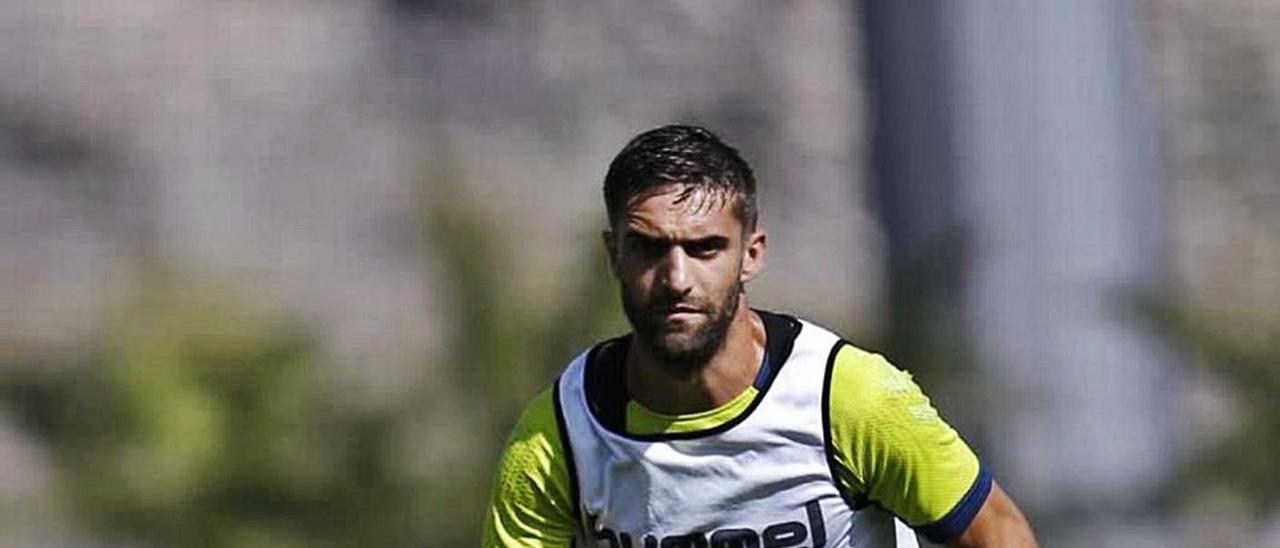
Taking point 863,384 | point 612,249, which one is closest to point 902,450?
point 863,384

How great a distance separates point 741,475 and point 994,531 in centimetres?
21

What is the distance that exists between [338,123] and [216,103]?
17 cm

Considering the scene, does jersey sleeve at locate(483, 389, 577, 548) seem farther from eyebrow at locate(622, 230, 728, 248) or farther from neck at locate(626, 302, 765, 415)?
eyebrow at locate(622, 230, 728, 248)

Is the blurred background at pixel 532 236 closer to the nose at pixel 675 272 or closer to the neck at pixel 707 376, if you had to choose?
the neck at pixel 707 376

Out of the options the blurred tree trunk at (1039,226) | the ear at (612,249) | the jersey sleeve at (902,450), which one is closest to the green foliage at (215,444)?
the blurred tree trunk at (1039,226)

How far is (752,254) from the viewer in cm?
252

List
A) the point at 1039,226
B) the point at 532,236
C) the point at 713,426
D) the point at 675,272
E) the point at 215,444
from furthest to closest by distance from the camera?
1. the point at 532,236
2. the point at 215,444
3. the point at 1039,226
4. the point at 713,426
5. the point at 675,272

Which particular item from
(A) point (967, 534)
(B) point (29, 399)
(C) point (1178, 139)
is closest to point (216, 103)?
(B) point (29, 399)

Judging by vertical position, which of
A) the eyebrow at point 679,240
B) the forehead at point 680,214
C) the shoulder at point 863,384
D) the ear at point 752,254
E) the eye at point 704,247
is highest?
the forehead at point 680,214

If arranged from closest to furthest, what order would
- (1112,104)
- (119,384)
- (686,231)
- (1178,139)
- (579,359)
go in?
1. (686,231)
2. (579,359)
3. (1112,104)
4. (119,384)
5. (1178,139)

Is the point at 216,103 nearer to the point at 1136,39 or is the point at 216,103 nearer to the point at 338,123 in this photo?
the point at 338,123

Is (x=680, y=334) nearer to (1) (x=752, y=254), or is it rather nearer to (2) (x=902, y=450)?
(1) (x=752, y=254)

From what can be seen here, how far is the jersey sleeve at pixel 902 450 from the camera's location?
250 cm

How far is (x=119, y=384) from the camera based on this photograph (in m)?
3.69
